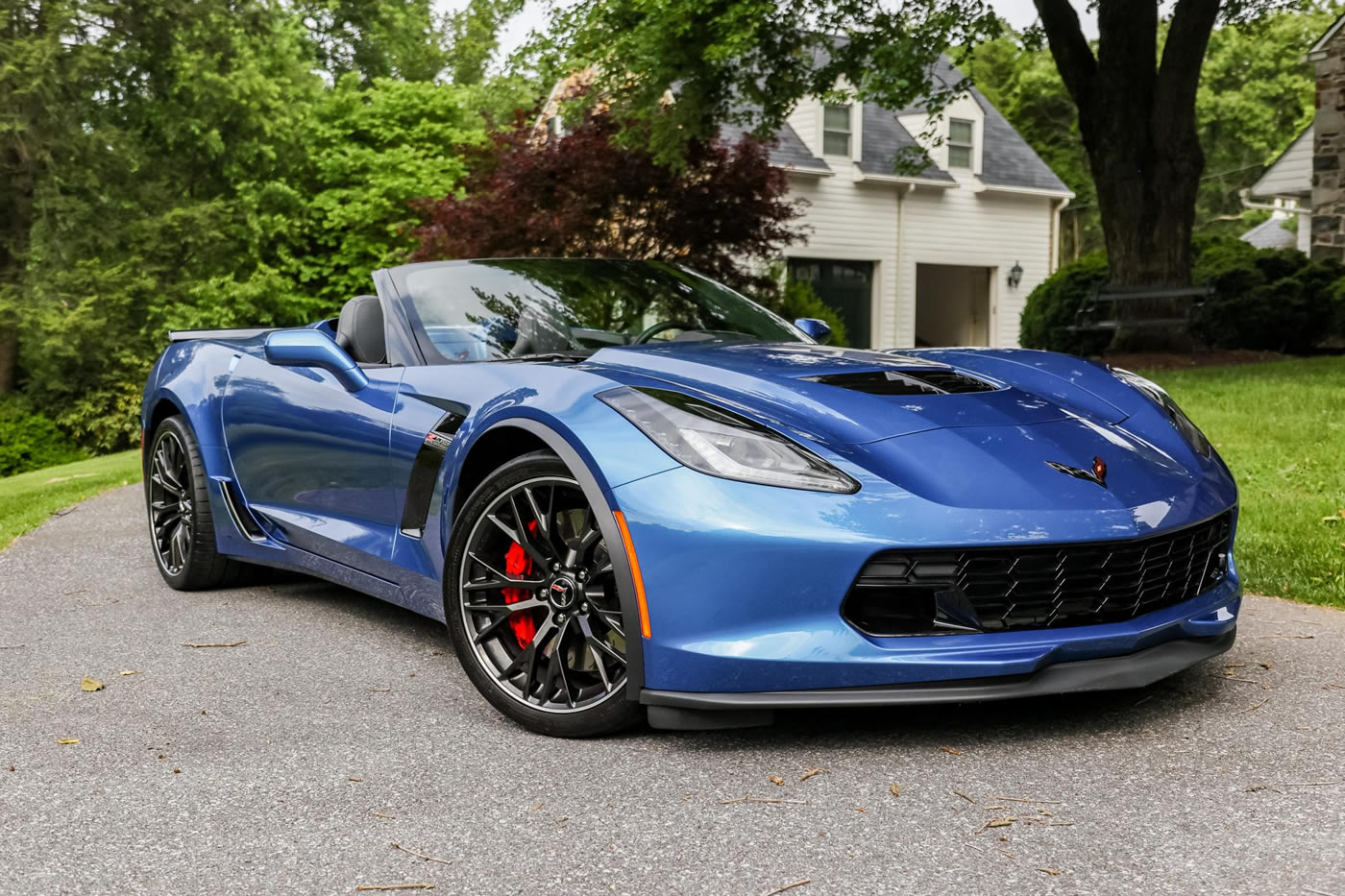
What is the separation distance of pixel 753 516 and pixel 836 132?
2564 cm

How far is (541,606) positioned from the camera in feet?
11.5

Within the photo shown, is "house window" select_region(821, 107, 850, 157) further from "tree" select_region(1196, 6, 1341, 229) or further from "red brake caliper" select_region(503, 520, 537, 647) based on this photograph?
"tree" select_region(1196, 6, 1341, 229)

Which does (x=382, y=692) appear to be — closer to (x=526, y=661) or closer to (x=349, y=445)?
(x=526, y=661)

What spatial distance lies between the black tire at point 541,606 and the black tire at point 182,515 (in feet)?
7.19

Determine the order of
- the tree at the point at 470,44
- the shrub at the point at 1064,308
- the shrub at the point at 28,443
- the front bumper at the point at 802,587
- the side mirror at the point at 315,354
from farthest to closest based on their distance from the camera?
the tree at the point at 470,44 < the shrub at the point at 28,443 < the shrub at the point at 1064,308 < the side mirror at the point at 315,354 < the front bumper at the point at 802,587

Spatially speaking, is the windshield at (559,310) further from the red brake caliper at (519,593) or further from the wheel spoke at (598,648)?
the wheel spoke at (598,648)

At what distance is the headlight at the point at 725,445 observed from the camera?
3154 mm

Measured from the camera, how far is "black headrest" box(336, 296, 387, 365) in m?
4.65

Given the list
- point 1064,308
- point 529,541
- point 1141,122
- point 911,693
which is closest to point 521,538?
point 529,541

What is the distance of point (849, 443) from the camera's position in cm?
326

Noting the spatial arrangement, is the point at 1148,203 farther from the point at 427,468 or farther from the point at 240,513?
the point at 427,468

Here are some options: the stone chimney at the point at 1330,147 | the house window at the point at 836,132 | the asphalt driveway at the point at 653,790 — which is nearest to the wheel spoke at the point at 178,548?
the asphalt driveway at the point at 653,790

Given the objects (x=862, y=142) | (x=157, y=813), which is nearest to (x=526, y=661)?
(x=157, y=813)

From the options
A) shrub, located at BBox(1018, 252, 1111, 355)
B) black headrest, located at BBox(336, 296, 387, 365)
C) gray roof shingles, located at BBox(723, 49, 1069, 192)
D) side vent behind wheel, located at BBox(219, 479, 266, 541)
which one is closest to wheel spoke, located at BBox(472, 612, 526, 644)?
black headrest, located at BBox(336, 296, 387, 365)
